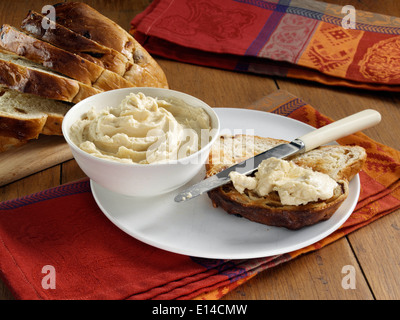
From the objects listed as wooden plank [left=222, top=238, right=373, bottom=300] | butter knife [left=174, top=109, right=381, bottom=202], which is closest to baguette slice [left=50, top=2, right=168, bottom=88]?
butter knife [left=174, top=109, right=381, bottom=202]

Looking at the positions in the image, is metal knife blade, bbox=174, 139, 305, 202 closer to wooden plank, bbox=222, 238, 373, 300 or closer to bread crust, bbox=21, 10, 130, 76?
wooden plank, bbox=222, 238, 373, 300

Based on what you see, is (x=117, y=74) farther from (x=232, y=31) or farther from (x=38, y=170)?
(x=232, y=31)

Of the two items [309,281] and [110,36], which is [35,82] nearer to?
[110,36]

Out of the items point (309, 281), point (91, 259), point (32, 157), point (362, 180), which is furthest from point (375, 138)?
point (32, 157)

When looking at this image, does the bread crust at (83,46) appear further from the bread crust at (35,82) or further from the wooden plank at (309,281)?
the wooden plank at (309,281)

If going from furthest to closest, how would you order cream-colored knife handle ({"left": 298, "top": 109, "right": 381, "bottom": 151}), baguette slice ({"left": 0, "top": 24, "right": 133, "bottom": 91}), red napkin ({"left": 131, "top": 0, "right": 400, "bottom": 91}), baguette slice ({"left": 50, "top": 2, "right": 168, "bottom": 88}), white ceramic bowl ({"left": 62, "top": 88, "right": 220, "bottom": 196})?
red napkin ({"left": 131, "top": 0, "right": 400, "bottom": 91}), baguette slice ({"left": 50, "top": 2, "right": 168, "bottom": 88}), baguette slice ({"left": 0, "top": 24, "right": 133, "bottom": 91}), cream-colored knife handle ({"left": 298, "top": 109, "right": 381, "bottom": 151}), white ceramic bowl ({"left": 62, "top": 88, "right": 220, "bottom": 196})

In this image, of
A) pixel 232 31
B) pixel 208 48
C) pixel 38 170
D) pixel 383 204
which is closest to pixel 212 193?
pixel 383 204
